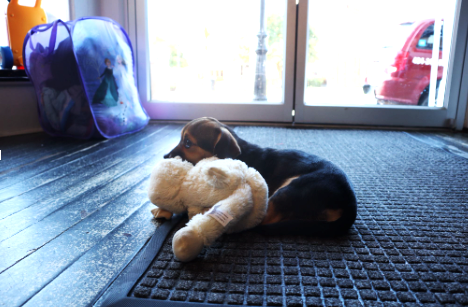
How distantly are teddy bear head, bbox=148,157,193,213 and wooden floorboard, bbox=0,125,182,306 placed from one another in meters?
0.09

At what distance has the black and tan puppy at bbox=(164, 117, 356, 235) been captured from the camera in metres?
0.91

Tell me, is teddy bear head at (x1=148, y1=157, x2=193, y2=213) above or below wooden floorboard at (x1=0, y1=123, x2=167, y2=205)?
above

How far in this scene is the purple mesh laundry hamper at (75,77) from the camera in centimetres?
216

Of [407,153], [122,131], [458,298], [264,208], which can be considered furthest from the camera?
[122,131]

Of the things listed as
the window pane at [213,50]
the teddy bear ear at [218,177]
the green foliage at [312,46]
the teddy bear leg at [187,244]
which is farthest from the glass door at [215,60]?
the teddy bear leg at [187,244]

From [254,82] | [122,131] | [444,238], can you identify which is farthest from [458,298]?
[254,82]

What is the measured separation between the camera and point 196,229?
79cm

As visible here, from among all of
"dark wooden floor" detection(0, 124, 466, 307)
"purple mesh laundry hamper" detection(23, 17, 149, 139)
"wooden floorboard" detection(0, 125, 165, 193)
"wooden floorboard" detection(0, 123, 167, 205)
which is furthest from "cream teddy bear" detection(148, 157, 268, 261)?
"purple mesh laundry hamper" detection(23, 17, 149, 139)

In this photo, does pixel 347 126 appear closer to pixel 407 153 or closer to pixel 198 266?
pixel 407 153

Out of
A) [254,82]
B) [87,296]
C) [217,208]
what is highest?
[254,82]

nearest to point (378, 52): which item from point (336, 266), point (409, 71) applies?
point (409, 71)

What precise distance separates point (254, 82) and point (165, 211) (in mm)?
2182

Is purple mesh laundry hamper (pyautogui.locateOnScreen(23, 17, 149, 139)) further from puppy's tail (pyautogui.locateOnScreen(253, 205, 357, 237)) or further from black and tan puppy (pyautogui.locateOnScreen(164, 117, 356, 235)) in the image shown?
puppy's tail (pyautogui.locateOnScreen(253, 205, 357, 237))

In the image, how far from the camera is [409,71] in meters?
2.82
